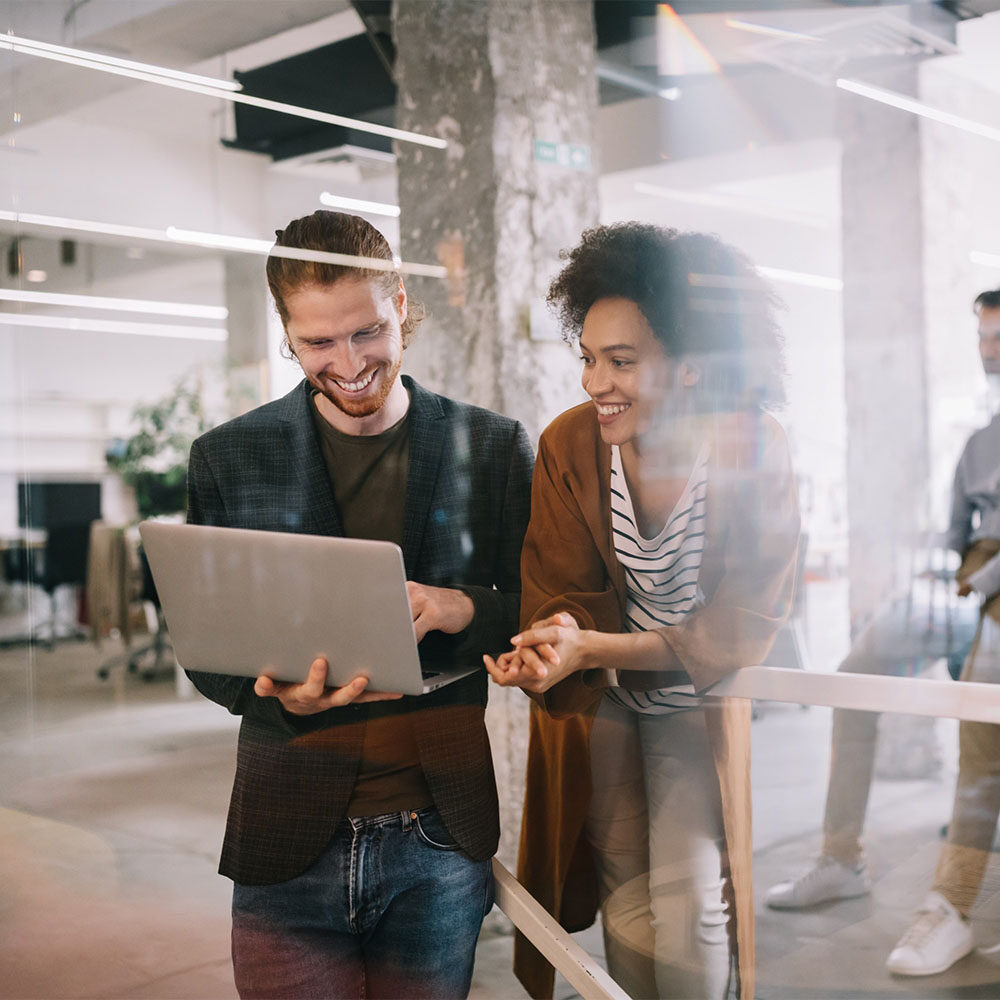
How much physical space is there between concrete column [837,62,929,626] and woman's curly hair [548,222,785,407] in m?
0.11

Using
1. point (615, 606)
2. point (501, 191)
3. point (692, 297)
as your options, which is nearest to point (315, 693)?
point (615, 606)

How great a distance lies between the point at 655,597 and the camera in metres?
1.32

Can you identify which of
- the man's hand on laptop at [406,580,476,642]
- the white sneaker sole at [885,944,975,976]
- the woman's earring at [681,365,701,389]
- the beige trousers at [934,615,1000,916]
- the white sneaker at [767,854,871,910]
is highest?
the woman's earring at [681,365,701,389]

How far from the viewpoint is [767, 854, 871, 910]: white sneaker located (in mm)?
1480

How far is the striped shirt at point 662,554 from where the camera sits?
4.24ft

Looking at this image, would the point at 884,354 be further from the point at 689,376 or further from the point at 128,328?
the point at 128,328

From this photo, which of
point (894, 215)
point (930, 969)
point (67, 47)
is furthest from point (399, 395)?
point (930, 969)

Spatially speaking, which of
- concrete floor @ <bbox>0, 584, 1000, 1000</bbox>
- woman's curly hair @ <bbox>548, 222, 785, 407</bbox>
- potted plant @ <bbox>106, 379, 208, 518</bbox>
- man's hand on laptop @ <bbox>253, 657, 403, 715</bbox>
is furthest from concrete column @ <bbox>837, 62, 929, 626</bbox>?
potted plant @ <bbox>106, 379, 208, 518</bbox>

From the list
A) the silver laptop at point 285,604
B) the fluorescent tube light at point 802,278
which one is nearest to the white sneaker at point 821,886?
the silver laptop at point 285,604

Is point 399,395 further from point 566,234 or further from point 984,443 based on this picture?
point 984,443

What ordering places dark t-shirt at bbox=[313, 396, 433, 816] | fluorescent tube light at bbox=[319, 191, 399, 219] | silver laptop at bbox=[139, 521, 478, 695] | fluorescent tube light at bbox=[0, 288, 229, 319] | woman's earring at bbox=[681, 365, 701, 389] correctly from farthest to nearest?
A: fluorescent tube light at bbox=[0, 288, 229, 319] < fluorescent tube light at bbox=[319, 191, 399, 219] < woman's earring at bbox=[681, 365, 701, 389] < dark t-shirt at bbox=[313, 396, 433, 816] < silver laptop at bbox=[139, 521, 478, 695]

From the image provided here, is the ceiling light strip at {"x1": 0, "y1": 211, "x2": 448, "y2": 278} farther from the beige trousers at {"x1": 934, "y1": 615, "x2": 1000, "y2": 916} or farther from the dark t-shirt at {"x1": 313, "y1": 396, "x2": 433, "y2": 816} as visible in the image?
the beige trousers at {"x1": 934, "y1": 615, "x2": 1000, "y2": 916}

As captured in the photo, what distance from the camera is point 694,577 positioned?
4.32 feet

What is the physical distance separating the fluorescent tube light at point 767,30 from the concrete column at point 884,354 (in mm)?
144
